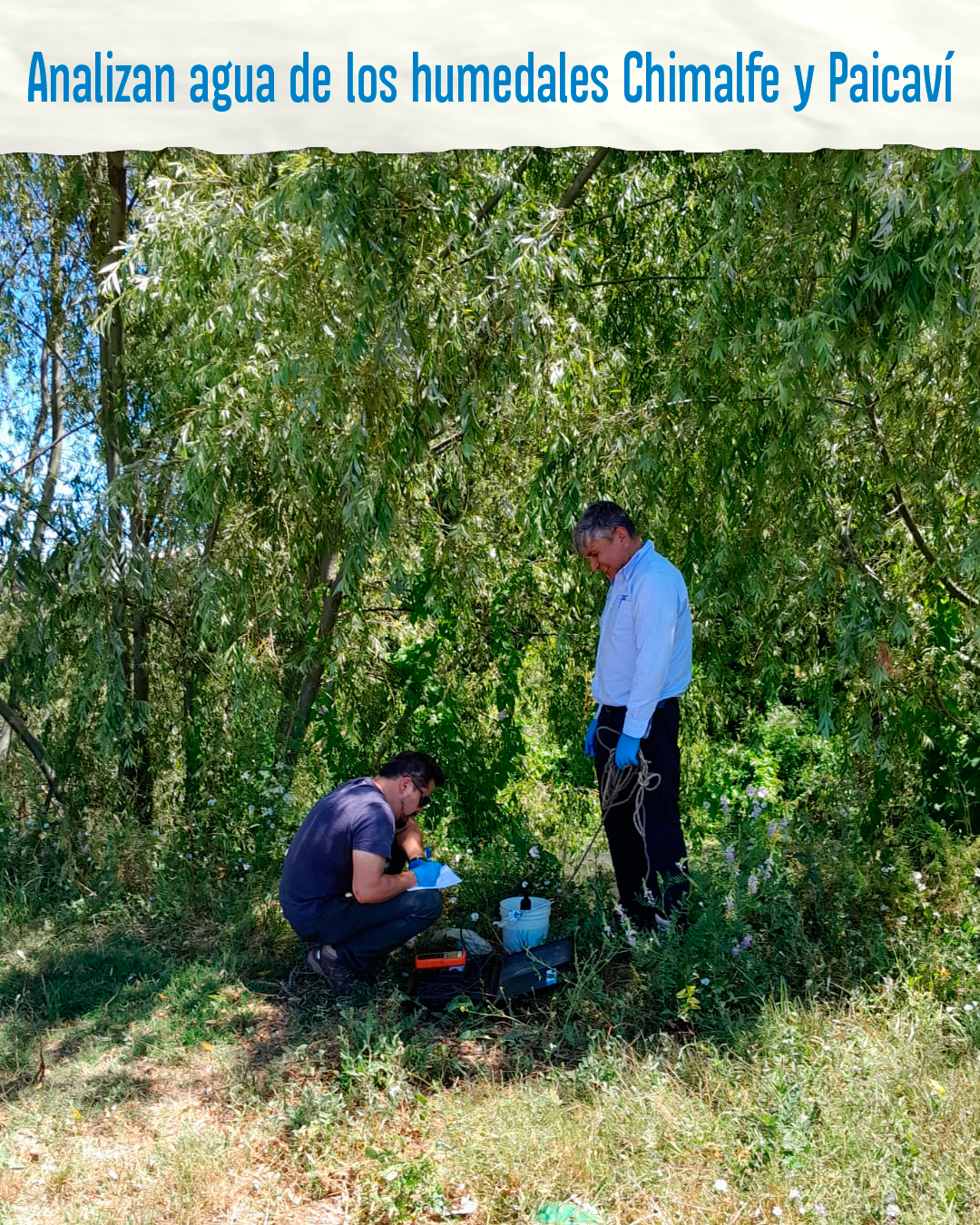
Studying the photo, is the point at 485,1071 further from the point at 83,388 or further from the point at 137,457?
the point at 83,388

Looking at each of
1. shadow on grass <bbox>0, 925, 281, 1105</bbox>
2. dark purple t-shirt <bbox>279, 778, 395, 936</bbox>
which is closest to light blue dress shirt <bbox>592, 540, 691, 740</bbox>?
dark purple t-shirt <bbox>279, 778, 395, 936</bbox>

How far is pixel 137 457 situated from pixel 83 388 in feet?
3.43

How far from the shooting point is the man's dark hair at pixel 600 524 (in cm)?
468

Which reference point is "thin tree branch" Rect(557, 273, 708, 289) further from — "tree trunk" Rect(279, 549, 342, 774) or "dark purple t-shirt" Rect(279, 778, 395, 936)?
"dark purple t-shirt" Rect(279, 778, 395, 936)

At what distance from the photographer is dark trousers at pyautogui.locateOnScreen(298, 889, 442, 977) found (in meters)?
4.50

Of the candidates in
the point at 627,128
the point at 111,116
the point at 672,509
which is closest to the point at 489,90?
the point at 627,128

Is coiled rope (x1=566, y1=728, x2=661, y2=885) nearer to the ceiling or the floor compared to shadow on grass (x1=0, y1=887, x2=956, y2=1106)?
nearer to the ceiling

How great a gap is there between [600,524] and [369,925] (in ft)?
6.03

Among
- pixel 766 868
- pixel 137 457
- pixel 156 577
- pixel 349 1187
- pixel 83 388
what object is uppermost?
pixel 83 388

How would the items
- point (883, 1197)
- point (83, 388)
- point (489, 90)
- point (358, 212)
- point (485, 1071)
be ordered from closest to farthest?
point (883, 1197) < point (489, 90) < point (485, 1071) < point (358, 212) < point (83, 388)

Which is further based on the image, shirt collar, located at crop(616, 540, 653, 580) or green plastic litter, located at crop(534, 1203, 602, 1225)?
shirt collar, located at crop(616, 540, 653, 580)

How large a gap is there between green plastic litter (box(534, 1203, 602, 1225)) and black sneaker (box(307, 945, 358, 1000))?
1.53m

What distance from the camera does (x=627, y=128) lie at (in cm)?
329

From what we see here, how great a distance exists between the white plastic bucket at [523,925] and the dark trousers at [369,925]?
1.21 ft
